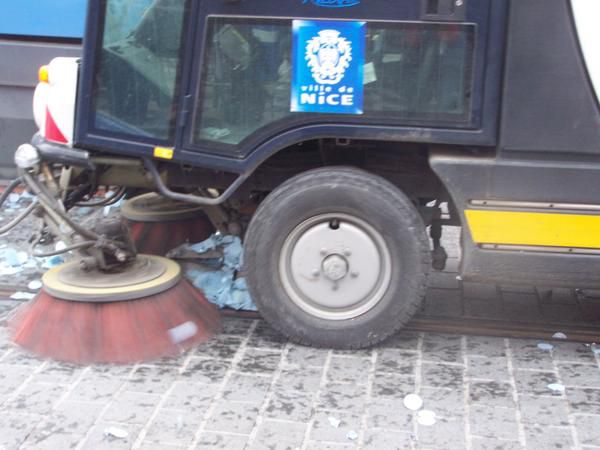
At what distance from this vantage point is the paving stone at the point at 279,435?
3451 mm

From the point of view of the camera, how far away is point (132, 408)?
12.2 feet

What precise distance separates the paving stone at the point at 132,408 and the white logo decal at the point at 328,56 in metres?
1.68

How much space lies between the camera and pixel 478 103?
13.0 ft

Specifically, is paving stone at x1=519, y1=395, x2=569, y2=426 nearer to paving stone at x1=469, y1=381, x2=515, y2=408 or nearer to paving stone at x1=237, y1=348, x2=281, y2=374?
paving stone at x1=469, y1=381, x2=515, y2=408

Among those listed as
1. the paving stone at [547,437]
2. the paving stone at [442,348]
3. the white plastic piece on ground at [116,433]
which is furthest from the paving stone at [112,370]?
the paving stone at [547,437]

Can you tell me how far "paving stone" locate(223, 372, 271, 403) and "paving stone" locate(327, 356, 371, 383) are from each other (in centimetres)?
33

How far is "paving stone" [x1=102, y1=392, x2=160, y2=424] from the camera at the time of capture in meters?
3.63

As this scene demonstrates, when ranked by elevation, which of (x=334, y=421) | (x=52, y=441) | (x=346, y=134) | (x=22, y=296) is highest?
(x=346, y=134)

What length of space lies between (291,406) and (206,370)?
1.79 feet

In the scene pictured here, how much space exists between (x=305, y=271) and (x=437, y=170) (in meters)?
0.83

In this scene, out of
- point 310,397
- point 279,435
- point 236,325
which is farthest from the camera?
point 236,325

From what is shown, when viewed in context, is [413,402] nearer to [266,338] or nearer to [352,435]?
[352,435]

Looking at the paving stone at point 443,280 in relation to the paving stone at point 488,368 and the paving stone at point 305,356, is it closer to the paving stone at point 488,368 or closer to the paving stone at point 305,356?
the paving stone at point 488,368

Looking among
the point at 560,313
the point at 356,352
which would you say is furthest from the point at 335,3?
the point at 560,313
